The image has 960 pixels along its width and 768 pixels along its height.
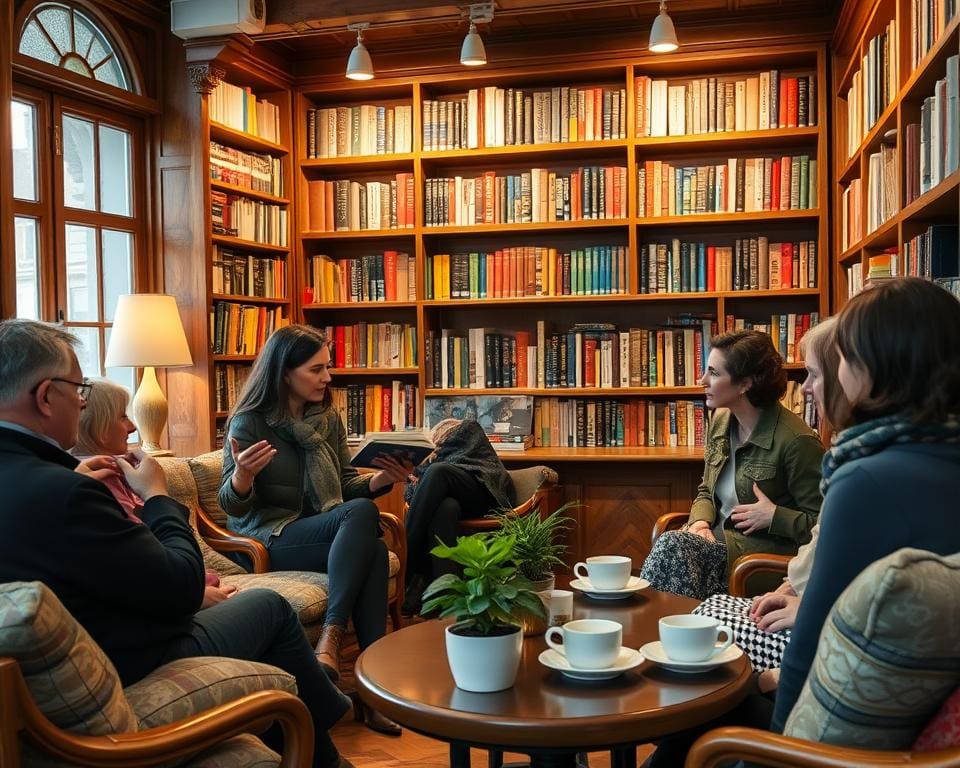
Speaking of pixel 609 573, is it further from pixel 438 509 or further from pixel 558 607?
pixel 438 509

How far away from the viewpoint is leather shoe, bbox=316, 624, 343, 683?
305 centimetres

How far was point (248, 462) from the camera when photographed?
329 cm

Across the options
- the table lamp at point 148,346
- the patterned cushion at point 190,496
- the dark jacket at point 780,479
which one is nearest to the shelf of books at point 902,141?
the dark jacket at point 780,479

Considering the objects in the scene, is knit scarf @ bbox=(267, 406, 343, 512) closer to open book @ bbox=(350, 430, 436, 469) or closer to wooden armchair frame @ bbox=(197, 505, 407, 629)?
open book @ bbox=(350, 430, 436, 469)

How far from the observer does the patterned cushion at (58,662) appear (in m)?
1.41

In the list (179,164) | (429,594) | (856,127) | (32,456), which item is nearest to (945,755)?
(429,594)

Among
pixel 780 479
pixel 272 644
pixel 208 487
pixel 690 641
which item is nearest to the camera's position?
pixel 690 641

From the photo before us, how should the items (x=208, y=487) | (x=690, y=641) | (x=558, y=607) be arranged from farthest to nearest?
(x=208, y=487) < (x=558, y=607) < (x=690, y=641)

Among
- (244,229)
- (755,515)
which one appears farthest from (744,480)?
(244,229)

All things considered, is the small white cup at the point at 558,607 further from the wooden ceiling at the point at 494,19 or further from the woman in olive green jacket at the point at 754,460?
the wooden ceiling at the point at 494,19

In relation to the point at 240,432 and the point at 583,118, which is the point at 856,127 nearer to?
the point at 583,118

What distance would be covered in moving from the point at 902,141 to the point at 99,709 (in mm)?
2752

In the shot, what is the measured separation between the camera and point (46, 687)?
147 centimetres

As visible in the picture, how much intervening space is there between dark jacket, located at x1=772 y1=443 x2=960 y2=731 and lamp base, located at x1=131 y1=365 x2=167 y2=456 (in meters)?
Result: 3.30
